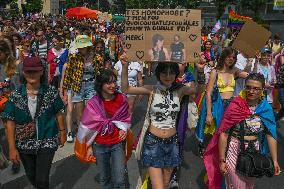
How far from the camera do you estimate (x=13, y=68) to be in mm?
6195

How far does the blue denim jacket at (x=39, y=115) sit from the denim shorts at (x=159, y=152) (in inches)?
38.1

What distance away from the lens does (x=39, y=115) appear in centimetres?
A: 433

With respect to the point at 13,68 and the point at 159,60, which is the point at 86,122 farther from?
the point at 13,68

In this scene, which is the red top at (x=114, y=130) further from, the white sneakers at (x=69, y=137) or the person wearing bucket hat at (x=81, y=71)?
the white sneakers at (x=69, y=137)

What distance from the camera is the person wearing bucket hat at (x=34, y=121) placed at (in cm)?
424

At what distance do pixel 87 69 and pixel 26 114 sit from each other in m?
2.62

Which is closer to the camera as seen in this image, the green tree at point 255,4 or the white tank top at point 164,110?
the white tank top at point 164,110

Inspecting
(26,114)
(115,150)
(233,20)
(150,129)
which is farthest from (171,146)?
(233,20)

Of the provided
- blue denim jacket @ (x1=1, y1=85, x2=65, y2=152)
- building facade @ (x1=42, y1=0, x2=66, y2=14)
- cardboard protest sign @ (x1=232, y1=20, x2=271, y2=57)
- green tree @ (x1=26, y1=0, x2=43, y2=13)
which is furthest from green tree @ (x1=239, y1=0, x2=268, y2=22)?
building facade @ (x1=42, y1=0, x2=66, y2=14)

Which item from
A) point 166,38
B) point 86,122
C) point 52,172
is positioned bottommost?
point 52,172

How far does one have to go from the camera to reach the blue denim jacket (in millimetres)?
4246

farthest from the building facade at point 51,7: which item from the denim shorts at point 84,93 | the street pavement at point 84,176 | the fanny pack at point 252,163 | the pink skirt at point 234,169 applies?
the fanny pack at point 252,163

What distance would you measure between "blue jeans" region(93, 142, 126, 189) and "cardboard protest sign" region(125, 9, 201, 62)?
1.03 meters

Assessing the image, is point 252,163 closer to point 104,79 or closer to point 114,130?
point 114,130
